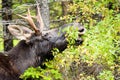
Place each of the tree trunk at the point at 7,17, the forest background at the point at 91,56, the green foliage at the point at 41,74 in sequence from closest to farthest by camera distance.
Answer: the forest background at the point at 91,56 → the green foliage at the point at 41,74 → the tree trunk at the point at 7,17

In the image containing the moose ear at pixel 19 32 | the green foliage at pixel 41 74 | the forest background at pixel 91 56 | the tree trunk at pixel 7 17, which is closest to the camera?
the forest background at pixel 91 56

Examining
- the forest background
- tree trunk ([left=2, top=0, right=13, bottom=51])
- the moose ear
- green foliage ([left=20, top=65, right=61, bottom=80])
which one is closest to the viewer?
the forest background

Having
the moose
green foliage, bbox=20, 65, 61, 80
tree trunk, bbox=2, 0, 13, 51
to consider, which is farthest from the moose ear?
tree trunk, bbox=2, 0, 13, 51

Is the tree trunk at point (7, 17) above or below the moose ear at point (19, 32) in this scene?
below

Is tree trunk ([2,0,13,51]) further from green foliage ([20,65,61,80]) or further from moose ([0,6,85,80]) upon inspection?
green foliage ([20,65,61,80])

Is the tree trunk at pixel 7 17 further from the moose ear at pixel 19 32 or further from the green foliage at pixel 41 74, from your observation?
the green foliage at pixel 41 74

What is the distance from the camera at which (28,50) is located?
8.14 metres

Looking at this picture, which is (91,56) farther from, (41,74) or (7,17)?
(7,17)

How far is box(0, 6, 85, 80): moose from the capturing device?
7.95 m

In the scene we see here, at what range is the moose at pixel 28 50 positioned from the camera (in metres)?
7.95

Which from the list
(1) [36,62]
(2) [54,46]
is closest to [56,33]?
(2) [54,46]

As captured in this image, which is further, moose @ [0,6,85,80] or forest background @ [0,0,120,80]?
moose @ [0,6,85,80]

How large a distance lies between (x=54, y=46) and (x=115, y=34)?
166 cm

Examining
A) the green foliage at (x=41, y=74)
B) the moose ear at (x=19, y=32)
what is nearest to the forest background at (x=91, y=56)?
the green foliage at (x=41, y=74)
